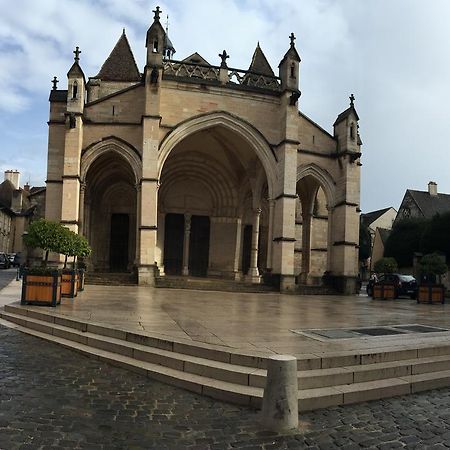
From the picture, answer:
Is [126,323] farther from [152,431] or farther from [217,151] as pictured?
[217,151]

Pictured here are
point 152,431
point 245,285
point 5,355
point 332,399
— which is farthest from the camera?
point 245,285

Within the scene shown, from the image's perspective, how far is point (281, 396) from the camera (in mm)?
4168

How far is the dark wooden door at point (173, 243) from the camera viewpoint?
2620cm

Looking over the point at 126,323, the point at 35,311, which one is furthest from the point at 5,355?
the point at 35,311

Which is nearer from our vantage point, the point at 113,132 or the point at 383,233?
the point at 113,132

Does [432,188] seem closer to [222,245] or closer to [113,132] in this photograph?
[222,245]

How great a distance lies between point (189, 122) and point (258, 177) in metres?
5.66

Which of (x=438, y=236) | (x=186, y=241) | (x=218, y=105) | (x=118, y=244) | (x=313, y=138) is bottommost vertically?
(x=118, y=244)

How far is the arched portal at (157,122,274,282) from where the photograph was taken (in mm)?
26000

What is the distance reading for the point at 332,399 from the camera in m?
5.05

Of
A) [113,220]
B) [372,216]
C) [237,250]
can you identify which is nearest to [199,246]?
[237,250]

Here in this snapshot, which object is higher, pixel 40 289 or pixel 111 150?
pixel 111 150

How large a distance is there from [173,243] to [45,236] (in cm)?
1499

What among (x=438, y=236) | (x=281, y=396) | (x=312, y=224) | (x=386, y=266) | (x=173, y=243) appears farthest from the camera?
(x=438, y=236)
